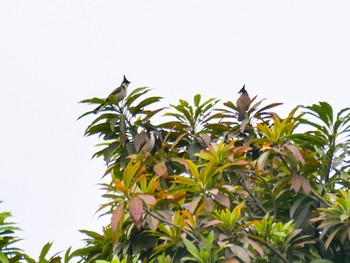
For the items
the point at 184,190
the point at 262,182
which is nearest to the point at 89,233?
the point at 184,190

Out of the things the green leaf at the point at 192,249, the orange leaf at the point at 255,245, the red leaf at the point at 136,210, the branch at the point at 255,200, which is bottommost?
the orange leaf at the point at 255,245

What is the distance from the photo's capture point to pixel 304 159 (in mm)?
6672

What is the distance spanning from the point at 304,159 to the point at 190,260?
118 cm

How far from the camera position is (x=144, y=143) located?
7207 mm

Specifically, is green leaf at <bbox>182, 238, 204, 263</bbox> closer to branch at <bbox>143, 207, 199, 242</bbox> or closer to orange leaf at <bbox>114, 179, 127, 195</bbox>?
branch at <bbox>143, 207, 199, 242</bbox>

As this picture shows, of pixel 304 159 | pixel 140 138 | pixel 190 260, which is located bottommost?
pixel 190 260

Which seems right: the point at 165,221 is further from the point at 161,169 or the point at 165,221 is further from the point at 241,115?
the point at 241,115

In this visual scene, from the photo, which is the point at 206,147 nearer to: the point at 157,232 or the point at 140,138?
the point at 140,138

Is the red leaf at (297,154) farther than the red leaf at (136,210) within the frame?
Yes

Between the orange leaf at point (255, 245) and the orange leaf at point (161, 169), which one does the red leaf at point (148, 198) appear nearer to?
the orange leaf at point (255, 245)

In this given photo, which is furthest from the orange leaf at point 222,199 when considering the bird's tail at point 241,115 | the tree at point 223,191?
the bird's tail at point 241,115

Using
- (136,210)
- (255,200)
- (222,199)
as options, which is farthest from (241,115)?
(136,210)

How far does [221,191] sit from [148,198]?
665 millimetres

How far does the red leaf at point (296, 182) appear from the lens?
6.39 metres
